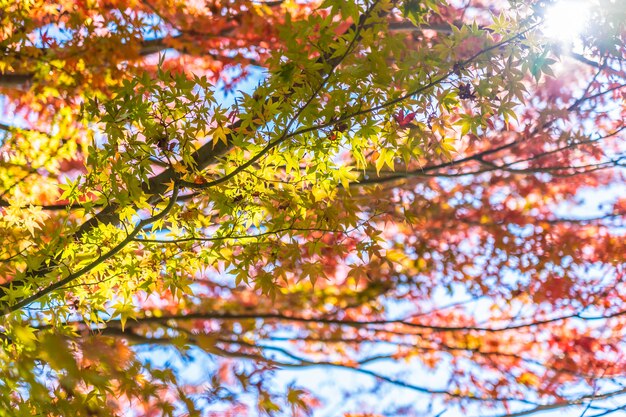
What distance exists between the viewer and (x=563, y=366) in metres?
6.00

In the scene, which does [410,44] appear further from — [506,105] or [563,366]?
[563,366]

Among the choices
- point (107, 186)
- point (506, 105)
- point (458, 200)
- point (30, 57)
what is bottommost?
point (107, 186)

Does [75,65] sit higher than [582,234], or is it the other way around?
[582,234]

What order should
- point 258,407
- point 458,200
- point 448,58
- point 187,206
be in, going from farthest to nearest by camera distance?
1. point 458,200
2. point 258,407
3. point 187,206
4. point 448,58

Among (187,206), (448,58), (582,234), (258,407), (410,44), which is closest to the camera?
(448,58)

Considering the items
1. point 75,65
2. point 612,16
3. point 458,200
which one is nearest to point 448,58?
point 612,16

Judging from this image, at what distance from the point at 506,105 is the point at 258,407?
2287 mm

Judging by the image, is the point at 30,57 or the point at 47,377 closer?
the point at 47,377

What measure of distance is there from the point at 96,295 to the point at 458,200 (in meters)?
4.92

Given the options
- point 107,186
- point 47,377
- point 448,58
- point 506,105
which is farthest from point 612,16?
point 47,377

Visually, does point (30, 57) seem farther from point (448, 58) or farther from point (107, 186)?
point (448, 58)

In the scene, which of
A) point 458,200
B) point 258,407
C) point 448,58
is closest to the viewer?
point 448,58

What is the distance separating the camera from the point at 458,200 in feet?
22.2

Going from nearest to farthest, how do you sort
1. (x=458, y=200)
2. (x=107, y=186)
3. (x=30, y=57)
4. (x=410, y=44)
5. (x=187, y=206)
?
(x=107, y=186) → (x=187, y=206) → (x=30, y=57) → (x=410, y=44) → (x=458, y=200)
